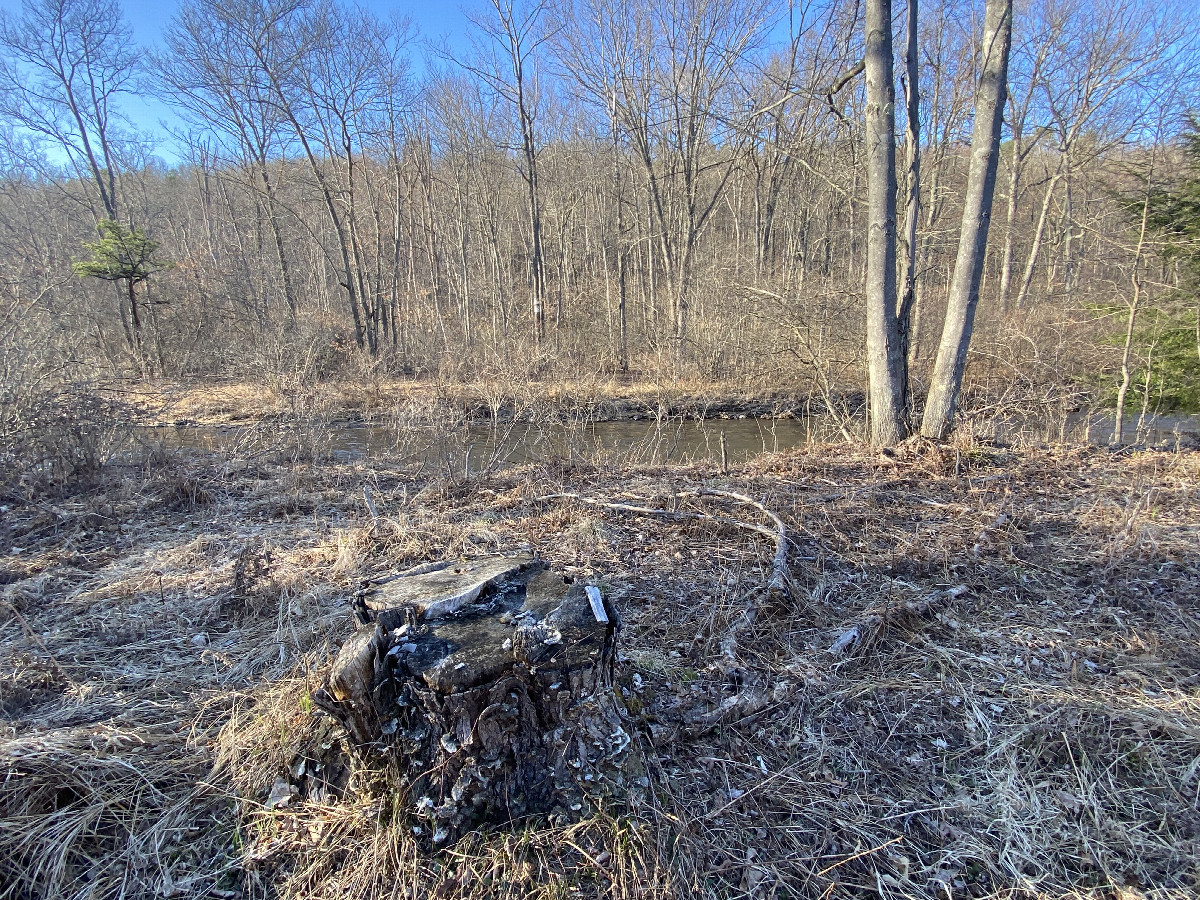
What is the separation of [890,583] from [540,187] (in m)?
24.6

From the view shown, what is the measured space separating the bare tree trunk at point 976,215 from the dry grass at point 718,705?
2258mm

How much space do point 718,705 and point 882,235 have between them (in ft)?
21.0

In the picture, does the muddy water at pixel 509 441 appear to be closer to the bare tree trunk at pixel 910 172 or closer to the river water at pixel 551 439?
the river water at pixel 551 439

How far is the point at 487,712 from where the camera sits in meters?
1.81

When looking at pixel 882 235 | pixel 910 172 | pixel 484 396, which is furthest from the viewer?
pixel 484 396

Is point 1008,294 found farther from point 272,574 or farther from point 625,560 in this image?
point 272,574

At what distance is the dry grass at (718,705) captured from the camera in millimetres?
1830

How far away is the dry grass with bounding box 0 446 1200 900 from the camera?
1.83m

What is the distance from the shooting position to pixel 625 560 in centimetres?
412

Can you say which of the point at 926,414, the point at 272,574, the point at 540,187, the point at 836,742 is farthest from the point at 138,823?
the point at 540,187

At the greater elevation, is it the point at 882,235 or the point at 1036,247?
the point at 1036,247

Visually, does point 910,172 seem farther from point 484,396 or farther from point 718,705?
point 484,396

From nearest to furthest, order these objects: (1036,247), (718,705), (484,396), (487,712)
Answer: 1. (487,712)
2. (718,705)
3. (484,396)
4. (1036,247)

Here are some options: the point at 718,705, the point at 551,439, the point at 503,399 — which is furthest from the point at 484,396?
the point at 718,705
